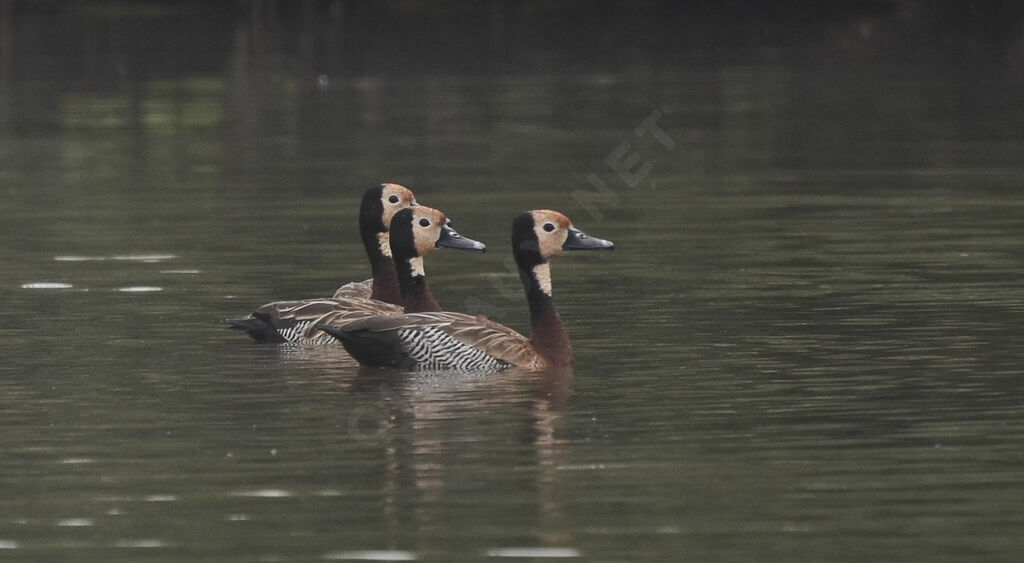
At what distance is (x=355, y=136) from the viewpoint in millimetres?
36875

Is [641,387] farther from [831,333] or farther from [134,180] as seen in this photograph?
[134,180]

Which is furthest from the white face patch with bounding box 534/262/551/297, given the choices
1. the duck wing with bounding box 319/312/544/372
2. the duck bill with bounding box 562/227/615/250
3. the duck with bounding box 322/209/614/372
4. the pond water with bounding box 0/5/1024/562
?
the pond water with bounding box 0/5/1024/562

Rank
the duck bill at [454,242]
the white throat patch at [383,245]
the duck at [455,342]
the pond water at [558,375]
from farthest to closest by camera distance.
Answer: the white throat patch at [383,245]
the duck bill at [454,242]
the duck at [455,342]
the pond water at [558,375]

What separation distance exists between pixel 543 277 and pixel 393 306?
196 centimetres

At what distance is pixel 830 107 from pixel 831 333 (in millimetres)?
23203

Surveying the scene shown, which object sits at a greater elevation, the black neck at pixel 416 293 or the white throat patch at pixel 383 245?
the white throat patch at pixel 383 245

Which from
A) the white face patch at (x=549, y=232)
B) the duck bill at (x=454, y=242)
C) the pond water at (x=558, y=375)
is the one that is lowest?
the pond water at (x=558, y=375)

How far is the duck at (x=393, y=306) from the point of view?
695 inches

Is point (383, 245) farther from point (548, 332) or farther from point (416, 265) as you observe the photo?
point (548, 332)

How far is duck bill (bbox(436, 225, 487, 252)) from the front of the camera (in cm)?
1758

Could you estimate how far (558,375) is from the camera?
16.0 metres

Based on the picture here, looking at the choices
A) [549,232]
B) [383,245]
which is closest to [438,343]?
[549,232]

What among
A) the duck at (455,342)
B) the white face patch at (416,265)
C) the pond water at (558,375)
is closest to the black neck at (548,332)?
the duck at (455,342)

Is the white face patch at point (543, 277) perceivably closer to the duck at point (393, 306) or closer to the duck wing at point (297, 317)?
the duck at point (393, 306)
